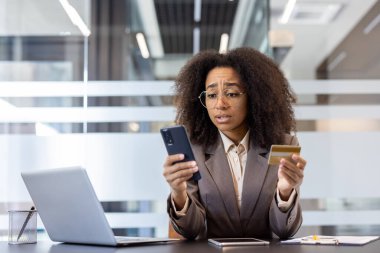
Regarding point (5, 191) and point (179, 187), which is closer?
point (179, 187)

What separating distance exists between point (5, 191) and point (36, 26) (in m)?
1.11

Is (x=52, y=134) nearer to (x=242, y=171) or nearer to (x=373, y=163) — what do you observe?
(x=242, y=171)

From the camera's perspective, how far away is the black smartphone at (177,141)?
5.23 ft

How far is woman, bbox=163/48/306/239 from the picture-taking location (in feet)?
6.31

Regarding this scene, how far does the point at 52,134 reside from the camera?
11.9 ft

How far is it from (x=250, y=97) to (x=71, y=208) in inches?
37.2

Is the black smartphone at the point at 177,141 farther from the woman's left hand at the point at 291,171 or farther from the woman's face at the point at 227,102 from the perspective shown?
the woman's face at the point at 227,102

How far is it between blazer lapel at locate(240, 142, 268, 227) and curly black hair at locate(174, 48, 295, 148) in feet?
0.35

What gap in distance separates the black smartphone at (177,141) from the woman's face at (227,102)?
54cm

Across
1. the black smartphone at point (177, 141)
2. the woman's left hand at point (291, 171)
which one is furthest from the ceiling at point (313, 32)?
the black smartphone at point (177, 141)

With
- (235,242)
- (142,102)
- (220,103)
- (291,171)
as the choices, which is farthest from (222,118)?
(142,102)

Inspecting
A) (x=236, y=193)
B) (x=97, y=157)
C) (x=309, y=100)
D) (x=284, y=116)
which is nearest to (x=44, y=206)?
(x=236, y=193)

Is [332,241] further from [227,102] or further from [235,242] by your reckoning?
[227,102]

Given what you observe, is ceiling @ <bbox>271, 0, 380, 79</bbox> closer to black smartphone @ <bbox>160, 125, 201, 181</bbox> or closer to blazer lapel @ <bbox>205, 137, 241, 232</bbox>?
blazer lapel @ <bbox>205, 137, 241, 232</bbox>
